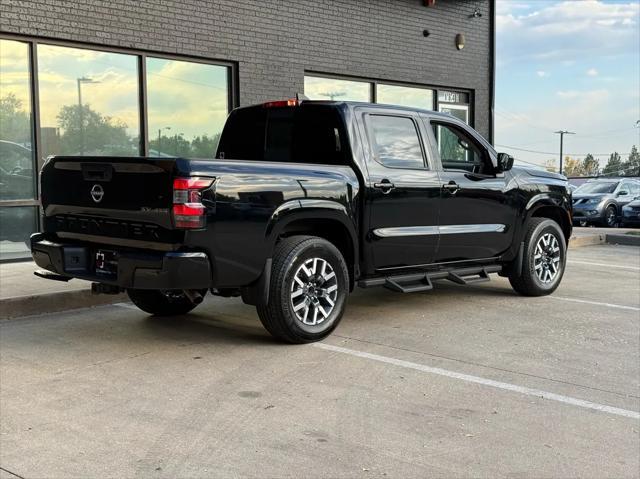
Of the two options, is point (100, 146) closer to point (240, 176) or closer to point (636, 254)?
point (240, 176)

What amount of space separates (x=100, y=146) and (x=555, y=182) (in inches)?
250

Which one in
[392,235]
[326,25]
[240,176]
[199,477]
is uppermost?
[326,25]

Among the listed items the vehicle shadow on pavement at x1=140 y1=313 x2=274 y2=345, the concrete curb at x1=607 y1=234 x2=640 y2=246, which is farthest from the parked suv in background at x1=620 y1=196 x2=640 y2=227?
the vehicle shadow on pavement at x1=140 y1=313 x2=274 y2=345

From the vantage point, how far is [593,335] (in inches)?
259

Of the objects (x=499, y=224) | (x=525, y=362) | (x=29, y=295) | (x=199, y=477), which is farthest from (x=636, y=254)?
(x=199, y=477)

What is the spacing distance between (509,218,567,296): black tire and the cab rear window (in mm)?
2691

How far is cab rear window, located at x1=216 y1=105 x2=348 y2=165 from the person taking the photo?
6.58 m

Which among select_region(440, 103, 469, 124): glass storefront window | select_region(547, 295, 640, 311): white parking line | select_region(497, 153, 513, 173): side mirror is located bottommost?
select_region(547, 295, 640, 311): white parking line

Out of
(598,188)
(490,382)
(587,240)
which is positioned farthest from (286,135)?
(598,188)

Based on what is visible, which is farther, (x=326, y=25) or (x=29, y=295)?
(x=326, y=25)

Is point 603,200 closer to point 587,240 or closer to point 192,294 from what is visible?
point 587,240

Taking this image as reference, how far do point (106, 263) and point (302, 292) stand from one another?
1535mm

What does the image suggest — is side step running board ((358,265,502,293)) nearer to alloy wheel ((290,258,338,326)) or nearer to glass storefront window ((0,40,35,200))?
alloy wheel ((290,258,338,326))

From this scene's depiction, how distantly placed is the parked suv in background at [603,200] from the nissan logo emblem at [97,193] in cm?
1892
